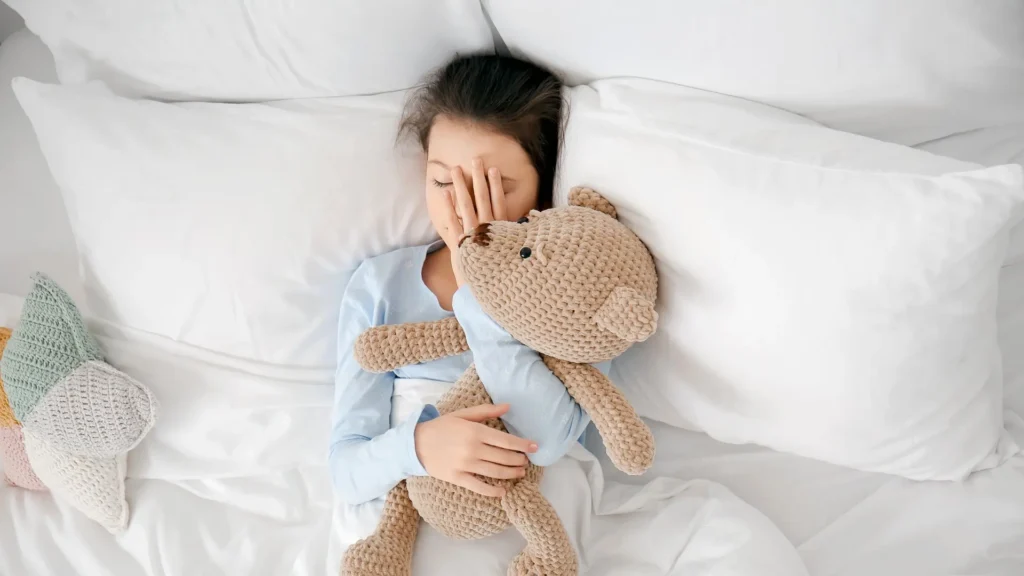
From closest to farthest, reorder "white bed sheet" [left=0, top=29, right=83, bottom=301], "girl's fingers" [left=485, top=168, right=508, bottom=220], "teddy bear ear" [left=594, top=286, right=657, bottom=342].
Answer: "teddy bear ear" [left=594, top=286, right=657, bottom=342] < "girl's fingers" [left=485, top=168, right=508, bottom=220] < "white bed sheet" [left=0, top=29, right=83, bottom=301]

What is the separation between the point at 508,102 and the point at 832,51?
384mm

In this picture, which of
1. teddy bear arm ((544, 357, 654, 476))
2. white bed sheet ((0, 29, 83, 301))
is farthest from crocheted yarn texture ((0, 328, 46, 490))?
teddy bear arm ((544, 357, 654, 476))

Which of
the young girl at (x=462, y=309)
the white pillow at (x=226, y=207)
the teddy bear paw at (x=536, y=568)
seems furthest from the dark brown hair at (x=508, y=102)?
the teddy bear paw at (x=536, y=568)

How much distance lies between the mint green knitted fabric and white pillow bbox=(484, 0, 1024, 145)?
2.31 ft

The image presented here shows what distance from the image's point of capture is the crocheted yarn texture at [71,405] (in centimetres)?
91

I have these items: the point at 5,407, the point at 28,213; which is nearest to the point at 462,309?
the point at 5,407

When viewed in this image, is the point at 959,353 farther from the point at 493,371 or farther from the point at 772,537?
the point at 493,371

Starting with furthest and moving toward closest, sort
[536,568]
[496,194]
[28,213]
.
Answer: [28,213] < [496,194] < [536,568]

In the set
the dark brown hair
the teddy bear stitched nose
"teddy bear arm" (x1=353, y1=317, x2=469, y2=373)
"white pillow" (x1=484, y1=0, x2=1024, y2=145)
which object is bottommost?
"teddy bear arm" (x1=353, y1=317, x2=469, y2=373)

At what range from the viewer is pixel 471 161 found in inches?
35.0

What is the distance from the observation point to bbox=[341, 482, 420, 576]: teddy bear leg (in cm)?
78

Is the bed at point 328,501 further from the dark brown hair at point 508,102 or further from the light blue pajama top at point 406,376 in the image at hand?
the dark brown hair at point 508,102

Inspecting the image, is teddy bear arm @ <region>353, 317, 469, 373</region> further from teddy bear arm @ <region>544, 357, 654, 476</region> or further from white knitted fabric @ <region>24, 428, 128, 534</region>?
white knitted fabric @ <region>24, 428, 128, 534</region>

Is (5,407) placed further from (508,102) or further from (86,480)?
(508,102)
